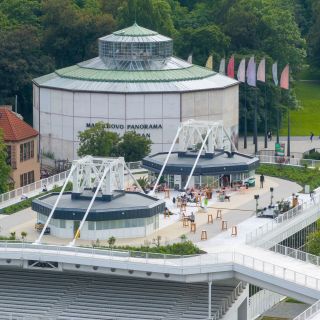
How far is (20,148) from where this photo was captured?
18075 centimetres

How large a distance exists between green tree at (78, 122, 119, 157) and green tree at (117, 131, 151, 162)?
0.61 m

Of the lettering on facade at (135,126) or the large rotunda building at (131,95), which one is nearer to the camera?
the lettering on facade at (135,126)

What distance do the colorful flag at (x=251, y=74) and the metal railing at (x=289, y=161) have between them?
18867 millimetres

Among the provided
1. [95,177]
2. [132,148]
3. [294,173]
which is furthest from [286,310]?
[132,148]

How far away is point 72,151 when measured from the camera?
192125 millimetres

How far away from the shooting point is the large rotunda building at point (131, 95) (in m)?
191

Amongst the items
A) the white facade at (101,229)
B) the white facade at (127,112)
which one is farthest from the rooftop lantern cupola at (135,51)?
the white facade at (101,229)

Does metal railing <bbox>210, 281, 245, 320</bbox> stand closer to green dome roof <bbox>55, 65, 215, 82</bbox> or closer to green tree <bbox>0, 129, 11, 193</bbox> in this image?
green tree <bbox>0, 129, 11, 193</bbox>

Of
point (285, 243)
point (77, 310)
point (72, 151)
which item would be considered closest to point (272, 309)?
point (285, 243)

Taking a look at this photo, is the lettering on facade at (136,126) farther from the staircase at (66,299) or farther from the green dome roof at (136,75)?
the staircase at (66,299)

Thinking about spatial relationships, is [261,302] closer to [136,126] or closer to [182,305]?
[182,305]

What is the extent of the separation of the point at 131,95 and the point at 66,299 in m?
51.5

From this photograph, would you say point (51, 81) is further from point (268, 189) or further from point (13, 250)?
point (13, 250)

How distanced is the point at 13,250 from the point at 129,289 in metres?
7.84
